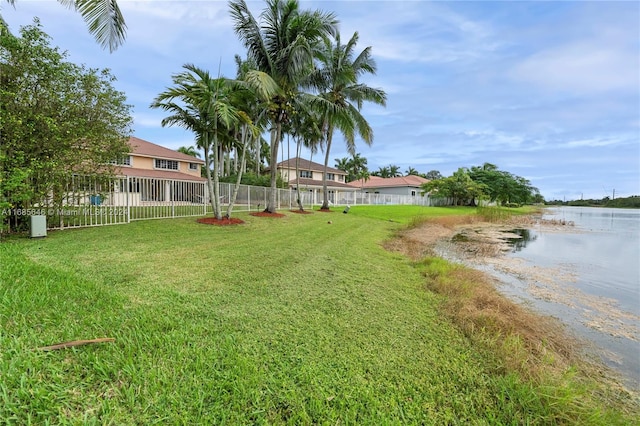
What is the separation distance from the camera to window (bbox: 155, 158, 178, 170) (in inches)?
992

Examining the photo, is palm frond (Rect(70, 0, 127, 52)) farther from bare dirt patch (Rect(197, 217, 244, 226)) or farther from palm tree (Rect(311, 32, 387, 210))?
palm tree (Rect(311, 32, 387, 210))

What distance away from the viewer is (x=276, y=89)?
40.5 feet

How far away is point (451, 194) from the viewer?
39844 millimetres

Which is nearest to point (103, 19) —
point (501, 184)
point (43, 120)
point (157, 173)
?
point (43, 120)

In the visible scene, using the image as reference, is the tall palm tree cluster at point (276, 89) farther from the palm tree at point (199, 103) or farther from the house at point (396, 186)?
the house at point (396, 186)

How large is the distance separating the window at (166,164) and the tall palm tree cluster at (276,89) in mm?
12659

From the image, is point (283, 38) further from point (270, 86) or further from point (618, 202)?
point (618, 202)

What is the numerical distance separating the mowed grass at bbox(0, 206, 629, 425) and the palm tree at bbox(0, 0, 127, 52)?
16.3ft

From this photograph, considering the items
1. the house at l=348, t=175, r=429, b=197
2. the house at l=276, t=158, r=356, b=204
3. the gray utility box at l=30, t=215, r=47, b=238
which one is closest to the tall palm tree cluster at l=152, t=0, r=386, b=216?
the gray utility box at l=30, t=215, r=47, b=238

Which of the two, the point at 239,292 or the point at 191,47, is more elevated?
the point at 191,47

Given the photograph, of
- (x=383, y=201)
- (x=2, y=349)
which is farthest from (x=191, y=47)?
(x=383, y=201)

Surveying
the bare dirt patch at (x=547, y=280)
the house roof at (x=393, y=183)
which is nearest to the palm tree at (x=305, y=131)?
the bare dirt patch at (x=547, y=280)

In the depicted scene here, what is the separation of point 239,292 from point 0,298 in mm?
2546

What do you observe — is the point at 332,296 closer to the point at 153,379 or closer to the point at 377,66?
the point at 153,379
